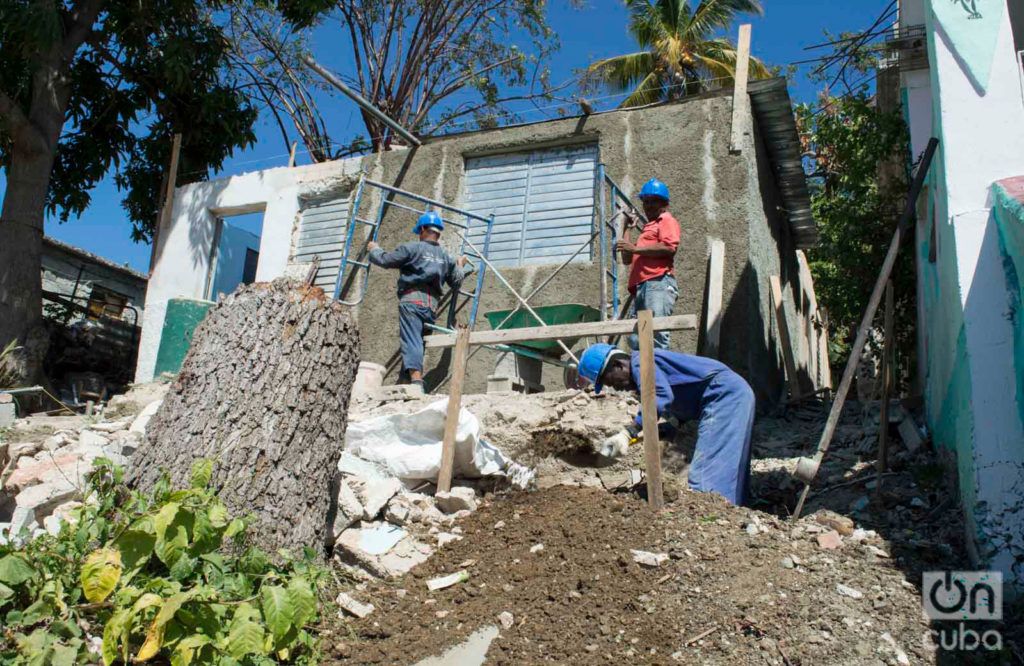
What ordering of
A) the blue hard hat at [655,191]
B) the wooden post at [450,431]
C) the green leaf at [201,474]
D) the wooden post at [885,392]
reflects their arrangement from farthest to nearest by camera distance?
the blue hard hat at [655,191] → the wooden post at [885,392] → the wooden post at [450,431] → the green leaf at [201,474]

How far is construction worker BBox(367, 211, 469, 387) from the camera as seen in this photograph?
7.73m

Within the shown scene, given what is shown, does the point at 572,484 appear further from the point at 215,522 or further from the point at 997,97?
the point at 997,97

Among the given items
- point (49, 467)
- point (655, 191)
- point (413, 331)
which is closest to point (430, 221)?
point (413, 331)

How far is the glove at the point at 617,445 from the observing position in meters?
5.41

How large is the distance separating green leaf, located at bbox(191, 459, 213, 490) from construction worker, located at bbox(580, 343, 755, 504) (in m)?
2.54

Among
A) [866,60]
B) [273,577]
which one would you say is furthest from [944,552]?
[866,60]

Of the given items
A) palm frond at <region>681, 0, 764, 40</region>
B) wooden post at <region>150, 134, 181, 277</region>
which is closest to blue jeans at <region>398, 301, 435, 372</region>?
wooden post at <region>150, 134, 181, 277</region>

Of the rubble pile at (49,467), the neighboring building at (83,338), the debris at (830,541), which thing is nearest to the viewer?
the debris at (830,541)

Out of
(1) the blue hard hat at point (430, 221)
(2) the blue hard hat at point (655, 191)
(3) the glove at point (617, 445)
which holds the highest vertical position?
(2) the blue hard hat at point (655, 191)

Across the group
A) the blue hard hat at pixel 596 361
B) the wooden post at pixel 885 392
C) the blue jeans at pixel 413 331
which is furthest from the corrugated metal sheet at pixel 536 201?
the wooden post at pixel 885 392

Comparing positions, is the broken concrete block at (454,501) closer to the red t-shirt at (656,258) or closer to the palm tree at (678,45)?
the red t-shirt at (656,258)

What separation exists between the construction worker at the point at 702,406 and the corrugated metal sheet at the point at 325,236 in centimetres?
509

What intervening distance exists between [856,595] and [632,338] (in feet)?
10.9

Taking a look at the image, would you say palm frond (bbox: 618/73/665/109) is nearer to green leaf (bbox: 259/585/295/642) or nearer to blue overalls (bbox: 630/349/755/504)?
blue overalls (bbox: 630/349/755/504)
